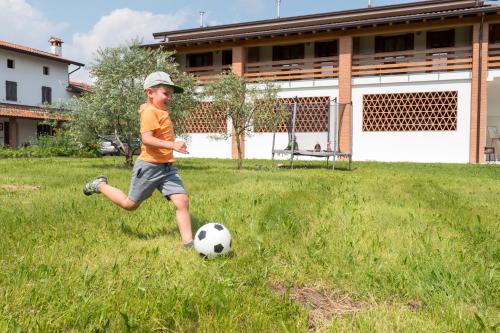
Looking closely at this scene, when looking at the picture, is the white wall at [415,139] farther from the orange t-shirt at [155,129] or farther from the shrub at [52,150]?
the orange t-shirt at [155,129]

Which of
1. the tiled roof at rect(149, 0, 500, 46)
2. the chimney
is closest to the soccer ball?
the tiled roof at rect(149, 0, 500, 46)

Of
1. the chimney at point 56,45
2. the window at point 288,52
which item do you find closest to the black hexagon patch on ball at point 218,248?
the window at point 288,52

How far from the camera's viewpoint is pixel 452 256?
10.9 ft

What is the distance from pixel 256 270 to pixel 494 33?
23.4m

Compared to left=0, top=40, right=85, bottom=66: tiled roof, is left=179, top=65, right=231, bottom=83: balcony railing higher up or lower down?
lower down

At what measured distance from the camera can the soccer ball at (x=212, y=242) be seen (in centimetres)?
330

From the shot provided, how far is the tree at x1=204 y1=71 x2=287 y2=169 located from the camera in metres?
13.4

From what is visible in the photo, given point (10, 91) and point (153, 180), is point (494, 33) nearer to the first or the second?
point (153, 180)

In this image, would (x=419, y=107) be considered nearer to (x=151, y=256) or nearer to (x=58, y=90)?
(x=151, y=256)

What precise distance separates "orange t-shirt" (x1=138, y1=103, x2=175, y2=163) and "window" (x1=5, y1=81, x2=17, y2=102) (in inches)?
1282

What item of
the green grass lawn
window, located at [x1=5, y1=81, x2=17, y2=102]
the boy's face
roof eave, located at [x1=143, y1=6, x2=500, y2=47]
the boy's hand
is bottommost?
the green grass lawn

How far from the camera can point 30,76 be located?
3356 cm

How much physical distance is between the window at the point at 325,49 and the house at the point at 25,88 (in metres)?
18.1

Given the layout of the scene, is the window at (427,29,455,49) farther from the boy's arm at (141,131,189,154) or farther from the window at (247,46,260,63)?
the boy's arm at (141,131,189,154)
